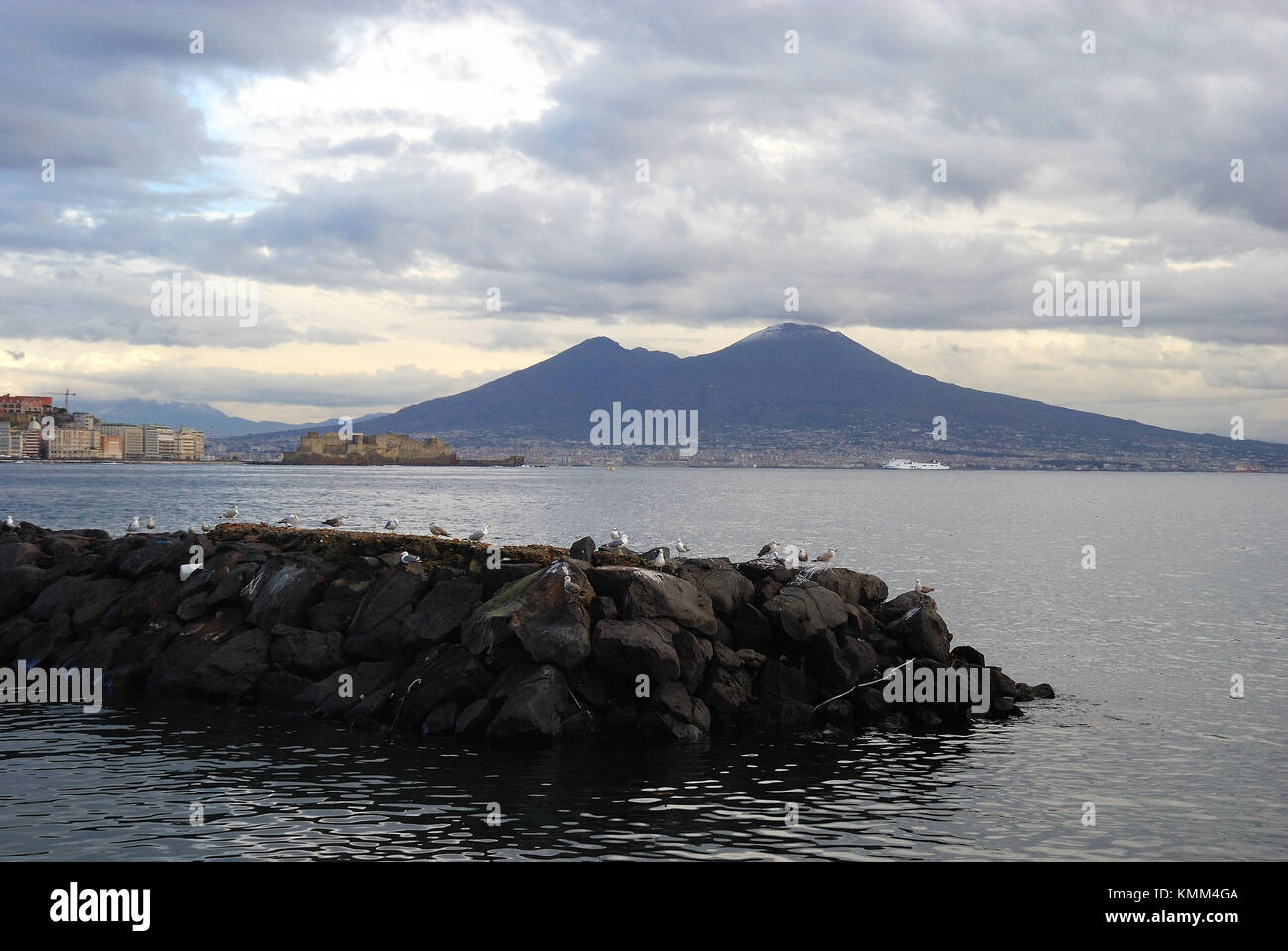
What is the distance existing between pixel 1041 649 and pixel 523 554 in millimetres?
19189

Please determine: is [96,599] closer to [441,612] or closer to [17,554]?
[17,554]

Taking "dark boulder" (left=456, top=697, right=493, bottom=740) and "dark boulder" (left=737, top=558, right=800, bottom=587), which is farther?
"dark boulder" (left=737, top=558, right=800, bottom=587)

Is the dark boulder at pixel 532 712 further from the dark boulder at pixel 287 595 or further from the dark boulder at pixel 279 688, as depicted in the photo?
the dark boulder at pixel 287 595

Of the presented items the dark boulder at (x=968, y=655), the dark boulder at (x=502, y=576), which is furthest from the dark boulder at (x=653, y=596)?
the dark boulder at (x=968, y=655)

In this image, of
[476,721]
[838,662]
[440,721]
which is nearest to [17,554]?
[440,721]

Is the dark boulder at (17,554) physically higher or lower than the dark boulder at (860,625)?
higher

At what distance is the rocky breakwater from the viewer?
959 inches

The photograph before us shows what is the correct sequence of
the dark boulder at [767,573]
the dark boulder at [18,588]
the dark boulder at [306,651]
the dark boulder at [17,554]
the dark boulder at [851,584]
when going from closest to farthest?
1. the dark boulder at [306,651]
2. the dark boulder at [767,573]
3. the dark boulder at [851,584]
4. the dark boulder at [18,588]
5. the dark boulder at [17,554]

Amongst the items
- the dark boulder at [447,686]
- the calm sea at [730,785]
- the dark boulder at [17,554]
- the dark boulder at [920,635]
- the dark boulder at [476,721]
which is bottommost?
the calm sea at [730,785]

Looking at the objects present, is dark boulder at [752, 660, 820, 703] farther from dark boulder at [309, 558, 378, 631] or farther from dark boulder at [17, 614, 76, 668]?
dark boulder at [17, 614, 76, 668]

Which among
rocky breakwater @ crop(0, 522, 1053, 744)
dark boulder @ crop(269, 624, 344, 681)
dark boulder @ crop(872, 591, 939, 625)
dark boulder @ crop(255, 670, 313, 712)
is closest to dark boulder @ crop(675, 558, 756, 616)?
rocky breakwater @ crop(0, 522, 1053, 744)

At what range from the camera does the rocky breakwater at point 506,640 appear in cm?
2436

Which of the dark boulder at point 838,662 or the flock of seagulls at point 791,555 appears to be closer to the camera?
the dark boulder at point 838,662
